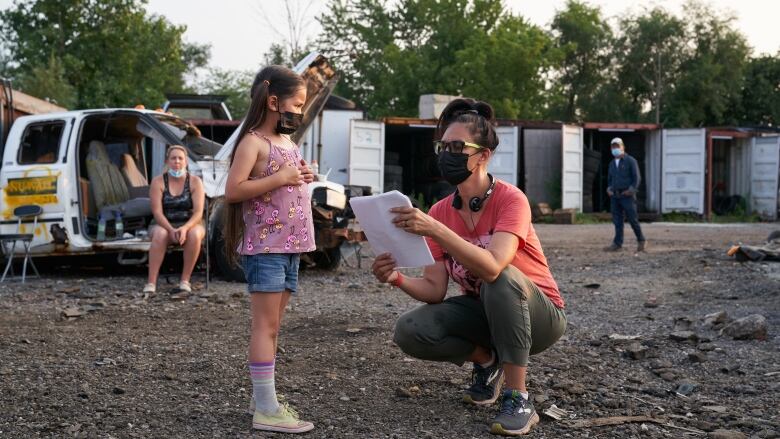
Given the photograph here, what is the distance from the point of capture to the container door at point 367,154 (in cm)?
2100

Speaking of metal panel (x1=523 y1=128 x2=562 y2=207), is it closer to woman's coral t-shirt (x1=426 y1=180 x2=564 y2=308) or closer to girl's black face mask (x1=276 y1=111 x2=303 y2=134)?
woman's coral t-shirt (x1=426 y1=180 x2=564 y2=308)

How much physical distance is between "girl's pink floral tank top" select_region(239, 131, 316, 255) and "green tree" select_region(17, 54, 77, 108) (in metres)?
24.3

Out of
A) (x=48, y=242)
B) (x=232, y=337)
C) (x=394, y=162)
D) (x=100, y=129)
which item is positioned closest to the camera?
(x=232, y=337)

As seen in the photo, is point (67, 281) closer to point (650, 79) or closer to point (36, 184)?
point (36, 184)

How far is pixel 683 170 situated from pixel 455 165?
20.9 m

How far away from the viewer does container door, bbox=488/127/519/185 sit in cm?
2284

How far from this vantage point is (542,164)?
23.8 metres

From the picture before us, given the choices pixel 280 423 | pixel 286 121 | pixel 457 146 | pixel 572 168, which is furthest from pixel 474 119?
pixel 572 168

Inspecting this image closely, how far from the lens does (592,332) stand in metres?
6.55

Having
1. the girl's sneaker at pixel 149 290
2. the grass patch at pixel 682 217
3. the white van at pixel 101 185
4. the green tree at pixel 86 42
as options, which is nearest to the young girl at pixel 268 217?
the girl's sneaker at pixel 149 290

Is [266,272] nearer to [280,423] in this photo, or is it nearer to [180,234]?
[280,423]

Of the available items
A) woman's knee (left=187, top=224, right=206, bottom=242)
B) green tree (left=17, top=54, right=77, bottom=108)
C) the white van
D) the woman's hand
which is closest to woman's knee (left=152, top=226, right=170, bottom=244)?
the woman's hand

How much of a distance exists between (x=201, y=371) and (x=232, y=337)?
1224 mm

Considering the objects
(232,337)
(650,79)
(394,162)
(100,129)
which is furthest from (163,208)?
(650,79)
